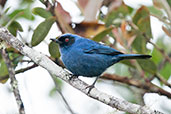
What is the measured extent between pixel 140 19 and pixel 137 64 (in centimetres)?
49

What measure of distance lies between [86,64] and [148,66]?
1.18m

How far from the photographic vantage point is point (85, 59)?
186 inches

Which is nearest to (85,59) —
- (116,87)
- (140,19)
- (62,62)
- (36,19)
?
(62,62)

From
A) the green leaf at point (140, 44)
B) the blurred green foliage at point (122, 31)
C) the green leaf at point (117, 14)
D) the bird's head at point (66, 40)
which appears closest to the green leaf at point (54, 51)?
the blurred green foliage at point (122, 31)

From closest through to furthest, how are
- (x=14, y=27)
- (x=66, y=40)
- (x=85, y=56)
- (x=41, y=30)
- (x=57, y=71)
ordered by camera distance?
(x=57, y=71)
(x=41, y=30)
(x=14, y=27)
(x=85, y=56)
(x=66, y=40)

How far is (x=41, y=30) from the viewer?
3951 mm

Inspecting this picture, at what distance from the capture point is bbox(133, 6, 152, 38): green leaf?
3.67 m

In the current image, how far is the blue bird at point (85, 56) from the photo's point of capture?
179 inches

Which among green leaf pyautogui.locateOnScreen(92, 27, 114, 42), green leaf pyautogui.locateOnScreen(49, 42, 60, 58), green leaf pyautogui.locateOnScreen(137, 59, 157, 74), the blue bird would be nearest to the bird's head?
the blue bird

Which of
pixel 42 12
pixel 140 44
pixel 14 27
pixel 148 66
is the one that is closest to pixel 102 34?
pixel 140 44

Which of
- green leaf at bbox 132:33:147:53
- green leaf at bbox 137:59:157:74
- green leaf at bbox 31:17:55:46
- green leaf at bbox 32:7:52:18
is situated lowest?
green leaf at bbox 137:59:157:74

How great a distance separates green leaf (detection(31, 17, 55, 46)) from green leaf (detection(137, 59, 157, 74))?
3.57ft

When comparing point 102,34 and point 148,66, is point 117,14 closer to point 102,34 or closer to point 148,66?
point 102,34

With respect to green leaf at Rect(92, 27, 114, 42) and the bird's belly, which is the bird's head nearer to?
the bird's belly
